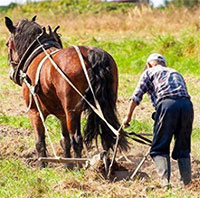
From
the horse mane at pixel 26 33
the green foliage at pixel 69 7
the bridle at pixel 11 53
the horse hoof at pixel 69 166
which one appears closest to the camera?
the horse hoof at pixel 69 166

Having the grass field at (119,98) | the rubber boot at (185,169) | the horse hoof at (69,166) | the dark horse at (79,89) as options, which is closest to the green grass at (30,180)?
the grass field at (119,98)

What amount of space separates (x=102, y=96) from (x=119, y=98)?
6.08 m

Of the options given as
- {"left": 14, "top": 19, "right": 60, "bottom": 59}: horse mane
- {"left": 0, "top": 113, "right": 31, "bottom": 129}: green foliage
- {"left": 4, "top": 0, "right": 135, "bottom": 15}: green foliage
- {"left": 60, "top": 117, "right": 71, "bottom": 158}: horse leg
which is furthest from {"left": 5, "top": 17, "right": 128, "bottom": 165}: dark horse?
{"left": 4, "top": 0, "right": 135, "bottom": 15}: green foliage

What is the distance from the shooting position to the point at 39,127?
881 centimetres

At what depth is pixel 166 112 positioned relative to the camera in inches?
265

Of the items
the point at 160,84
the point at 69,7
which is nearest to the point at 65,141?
the point at 160,84

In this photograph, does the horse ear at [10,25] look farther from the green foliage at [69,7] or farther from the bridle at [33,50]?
the green foliage at [69,7]

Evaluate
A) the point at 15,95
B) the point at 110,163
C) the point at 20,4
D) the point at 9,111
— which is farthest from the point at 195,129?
the point at 20,4

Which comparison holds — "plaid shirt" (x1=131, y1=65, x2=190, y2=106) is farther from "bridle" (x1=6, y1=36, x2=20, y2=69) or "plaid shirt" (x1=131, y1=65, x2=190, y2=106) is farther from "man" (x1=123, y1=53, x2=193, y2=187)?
"bridle" (x1=6, y1=36, x2=20, y2=69)

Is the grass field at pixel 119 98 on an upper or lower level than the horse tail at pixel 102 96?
lower

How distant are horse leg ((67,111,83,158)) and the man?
1.19m

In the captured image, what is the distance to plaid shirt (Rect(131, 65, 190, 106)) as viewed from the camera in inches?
266

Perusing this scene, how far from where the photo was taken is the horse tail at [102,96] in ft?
25.8

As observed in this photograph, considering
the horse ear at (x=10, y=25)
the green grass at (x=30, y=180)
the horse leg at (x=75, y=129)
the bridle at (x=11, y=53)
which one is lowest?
the green grass at (x=30, y=180)
